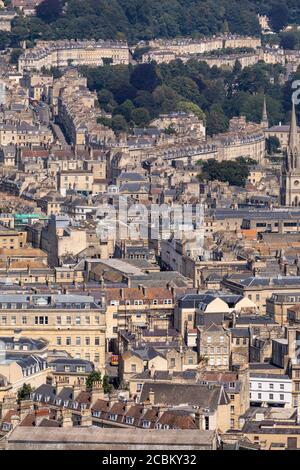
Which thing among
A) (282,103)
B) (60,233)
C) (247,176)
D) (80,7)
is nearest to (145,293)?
(60,233)

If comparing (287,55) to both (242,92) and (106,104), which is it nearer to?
(242,92)

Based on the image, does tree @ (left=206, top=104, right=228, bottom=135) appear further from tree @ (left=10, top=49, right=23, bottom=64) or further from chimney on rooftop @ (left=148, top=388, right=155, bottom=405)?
chimney on rooftop @ (left=148, top=388, right=155, bottom=405)

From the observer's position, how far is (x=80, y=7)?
500 feet

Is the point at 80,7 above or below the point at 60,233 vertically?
above

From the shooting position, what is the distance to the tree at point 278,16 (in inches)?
6693

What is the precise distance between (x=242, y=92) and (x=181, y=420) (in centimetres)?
9172

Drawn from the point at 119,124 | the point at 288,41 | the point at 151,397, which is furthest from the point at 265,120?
the point at 151,397

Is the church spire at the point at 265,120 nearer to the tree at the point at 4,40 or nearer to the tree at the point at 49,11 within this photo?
the tree at the point at 4,40

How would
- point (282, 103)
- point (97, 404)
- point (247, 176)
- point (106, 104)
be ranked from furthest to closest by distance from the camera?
point (282, 103) → point (106, 104) → point (247, 176) → point (97, 404)

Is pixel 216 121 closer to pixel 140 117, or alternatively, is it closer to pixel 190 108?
pixel 190 108

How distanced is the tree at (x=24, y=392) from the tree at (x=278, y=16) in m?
114

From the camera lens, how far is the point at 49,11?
154 m

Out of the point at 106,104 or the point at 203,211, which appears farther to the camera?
the point at 106,104

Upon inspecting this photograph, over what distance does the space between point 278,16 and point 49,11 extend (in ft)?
69.2
